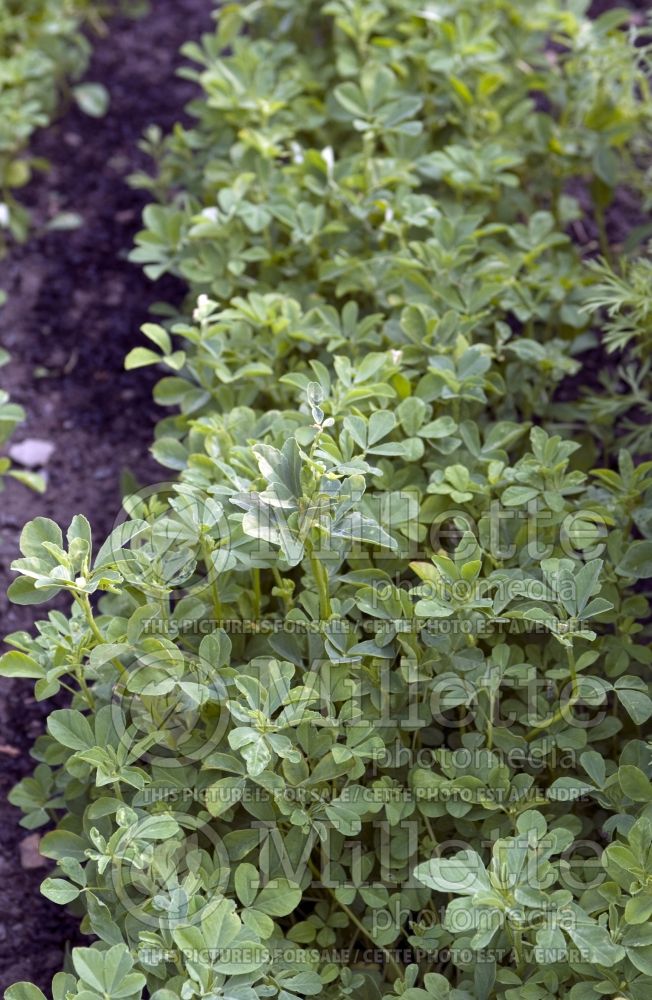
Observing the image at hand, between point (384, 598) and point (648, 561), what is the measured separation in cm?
47

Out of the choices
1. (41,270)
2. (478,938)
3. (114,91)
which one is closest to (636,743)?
(478,938)

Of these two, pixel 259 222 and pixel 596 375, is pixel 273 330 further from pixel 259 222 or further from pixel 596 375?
pixel 596 375

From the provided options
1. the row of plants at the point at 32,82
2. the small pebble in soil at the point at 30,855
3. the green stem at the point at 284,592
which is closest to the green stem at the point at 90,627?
the green stem at the point at 284,592

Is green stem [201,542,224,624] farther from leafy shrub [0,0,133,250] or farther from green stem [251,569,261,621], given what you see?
leafy shrub [0,0,133,250]

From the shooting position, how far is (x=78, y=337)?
3.08 meters

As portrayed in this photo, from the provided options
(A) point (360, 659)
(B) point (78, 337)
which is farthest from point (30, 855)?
(B) point (78, 337)

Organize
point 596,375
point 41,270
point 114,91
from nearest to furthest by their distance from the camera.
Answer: point 596,375
point 41,270
point 114,91

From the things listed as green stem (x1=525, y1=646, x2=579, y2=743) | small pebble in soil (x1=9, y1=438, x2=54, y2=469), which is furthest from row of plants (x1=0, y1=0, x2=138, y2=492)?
green stem (x1=525, y1=646, x2=579, y2=743)

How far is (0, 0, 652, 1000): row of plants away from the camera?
5.35ft

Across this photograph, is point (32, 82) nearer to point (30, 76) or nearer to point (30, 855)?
point (30, 76)

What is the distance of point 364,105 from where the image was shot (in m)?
2.65

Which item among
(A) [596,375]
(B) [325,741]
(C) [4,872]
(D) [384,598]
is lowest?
(C) [4,872]

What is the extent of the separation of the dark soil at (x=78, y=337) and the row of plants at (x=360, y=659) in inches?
7.6

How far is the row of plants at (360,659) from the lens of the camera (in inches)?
64.2
